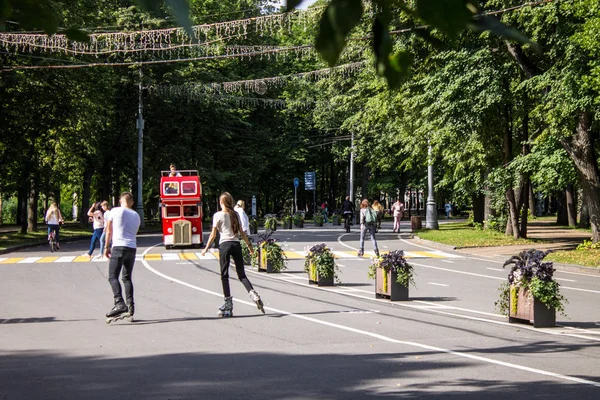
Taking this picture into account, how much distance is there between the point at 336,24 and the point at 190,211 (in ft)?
97.6

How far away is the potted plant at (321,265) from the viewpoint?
56.3 ft

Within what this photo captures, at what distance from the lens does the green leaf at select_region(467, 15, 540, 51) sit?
2471mm

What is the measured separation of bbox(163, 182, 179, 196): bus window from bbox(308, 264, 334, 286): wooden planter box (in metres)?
14.6

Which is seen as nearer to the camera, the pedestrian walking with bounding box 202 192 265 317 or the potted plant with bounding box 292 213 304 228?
the pedestrian walking with bounding box 202 192 265 317

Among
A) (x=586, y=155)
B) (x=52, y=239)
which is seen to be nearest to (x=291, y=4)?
(x=586, y=155)

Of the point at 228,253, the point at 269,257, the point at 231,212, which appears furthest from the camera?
the point at 269,257

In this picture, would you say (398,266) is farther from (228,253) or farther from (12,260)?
(12,260)

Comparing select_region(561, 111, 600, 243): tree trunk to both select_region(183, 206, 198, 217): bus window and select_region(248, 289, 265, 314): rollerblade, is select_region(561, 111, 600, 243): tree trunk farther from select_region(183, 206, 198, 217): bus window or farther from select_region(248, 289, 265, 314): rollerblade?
select_region(248, 289, 265, 314): rollerblade

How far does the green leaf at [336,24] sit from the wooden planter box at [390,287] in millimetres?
12445

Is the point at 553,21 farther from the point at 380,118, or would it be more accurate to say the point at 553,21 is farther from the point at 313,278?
the point at 380,118

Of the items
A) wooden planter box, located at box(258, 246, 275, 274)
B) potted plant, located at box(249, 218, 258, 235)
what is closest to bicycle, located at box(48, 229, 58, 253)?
wooden planter box, located at box(258, 246, 275, 274)

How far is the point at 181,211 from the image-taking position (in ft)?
104

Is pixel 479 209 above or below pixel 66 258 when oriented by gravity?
above

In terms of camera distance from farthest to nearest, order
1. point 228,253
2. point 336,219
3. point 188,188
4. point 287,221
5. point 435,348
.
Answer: point 336,219
point 287,221
point 188,188
point 228,253
point 435,348
